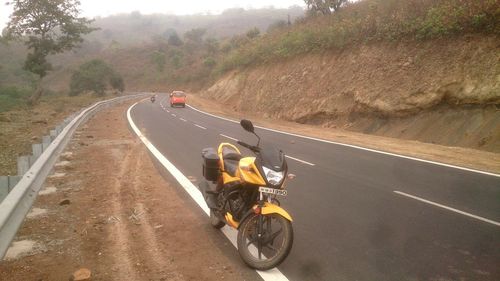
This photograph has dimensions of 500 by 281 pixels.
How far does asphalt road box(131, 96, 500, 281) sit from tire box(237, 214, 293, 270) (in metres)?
0.20

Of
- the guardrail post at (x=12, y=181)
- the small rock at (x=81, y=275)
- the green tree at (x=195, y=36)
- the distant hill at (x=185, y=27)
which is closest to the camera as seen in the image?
the small rock at (x=81, y=275)

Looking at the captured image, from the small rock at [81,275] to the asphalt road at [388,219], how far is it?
7.30 ft

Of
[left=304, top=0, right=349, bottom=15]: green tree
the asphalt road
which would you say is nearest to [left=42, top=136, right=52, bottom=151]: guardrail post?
the asphalt road

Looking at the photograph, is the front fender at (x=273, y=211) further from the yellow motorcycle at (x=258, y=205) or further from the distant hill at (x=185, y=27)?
the distant hill at (x=185, y=27)

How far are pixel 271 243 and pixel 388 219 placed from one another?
8.60 ft

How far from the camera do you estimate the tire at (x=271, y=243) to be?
496cm

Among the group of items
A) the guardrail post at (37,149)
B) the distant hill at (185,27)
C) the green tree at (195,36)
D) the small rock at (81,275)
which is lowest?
the small rock at (81,275)

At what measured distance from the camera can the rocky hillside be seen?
16438 millimetres

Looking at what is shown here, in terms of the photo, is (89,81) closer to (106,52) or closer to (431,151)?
(431,151)

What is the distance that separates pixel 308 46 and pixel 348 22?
4049 mm

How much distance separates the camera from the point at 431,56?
1961cm

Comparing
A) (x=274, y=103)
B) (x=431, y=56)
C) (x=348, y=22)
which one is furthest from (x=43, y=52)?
(x=431, y=56)

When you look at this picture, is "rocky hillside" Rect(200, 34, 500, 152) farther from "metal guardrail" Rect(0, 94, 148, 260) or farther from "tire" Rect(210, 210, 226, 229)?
"metal guardrail" Rect(0, 94, 148, 260)

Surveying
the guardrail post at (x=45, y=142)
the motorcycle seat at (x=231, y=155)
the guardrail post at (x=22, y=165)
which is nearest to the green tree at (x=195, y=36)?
the guardrail post at (x=45, y=142)
